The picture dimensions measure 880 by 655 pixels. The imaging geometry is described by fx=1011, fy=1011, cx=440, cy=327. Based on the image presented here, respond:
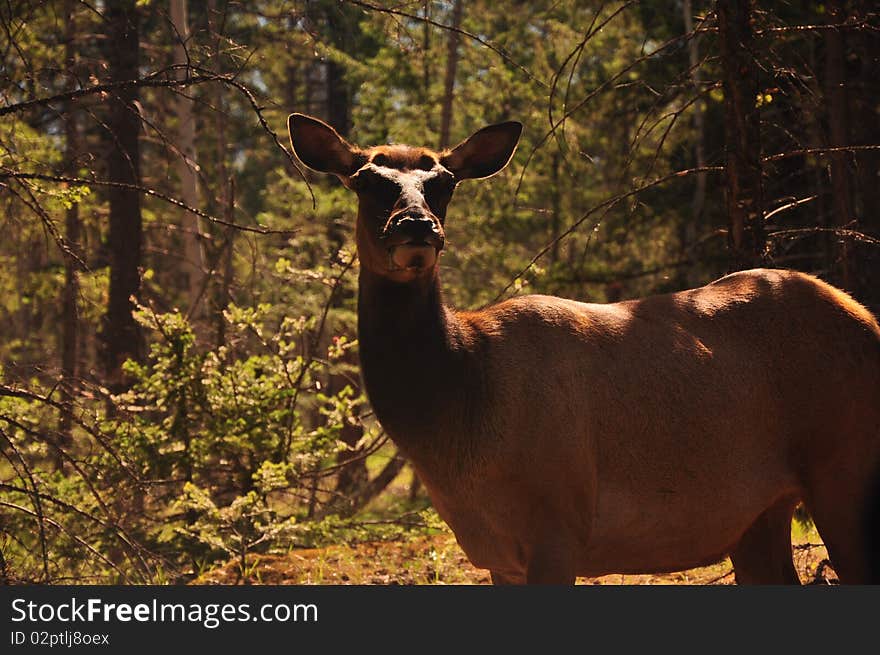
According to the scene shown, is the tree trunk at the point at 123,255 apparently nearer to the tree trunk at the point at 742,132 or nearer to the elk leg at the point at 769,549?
the tree trunk at the point at 742,132

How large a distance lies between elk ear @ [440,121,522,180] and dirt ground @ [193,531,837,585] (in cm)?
398

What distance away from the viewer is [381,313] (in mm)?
5605

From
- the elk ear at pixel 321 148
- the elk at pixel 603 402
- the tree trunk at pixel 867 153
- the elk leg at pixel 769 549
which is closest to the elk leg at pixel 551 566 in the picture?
the elk at pixel 603 402

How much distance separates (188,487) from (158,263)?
2181 centimetres

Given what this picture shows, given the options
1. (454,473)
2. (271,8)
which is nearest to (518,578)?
(454,473)

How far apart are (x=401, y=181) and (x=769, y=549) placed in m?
3.37

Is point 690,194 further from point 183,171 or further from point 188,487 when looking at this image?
point 188,487

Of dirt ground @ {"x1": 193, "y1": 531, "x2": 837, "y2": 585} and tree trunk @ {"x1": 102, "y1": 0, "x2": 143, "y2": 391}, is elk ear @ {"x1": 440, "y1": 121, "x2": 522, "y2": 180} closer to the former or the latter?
dirt ground @ {"x1": 193, "y1": 531, "x2": 837, "y2": 585}

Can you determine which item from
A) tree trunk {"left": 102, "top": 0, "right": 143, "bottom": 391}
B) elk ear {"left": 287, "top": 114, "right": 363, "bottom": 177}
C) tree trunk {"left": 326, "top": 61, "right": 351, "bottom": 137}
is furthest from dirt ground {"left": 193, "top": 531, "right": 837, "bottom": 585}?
tree trunk {"left": 326, "top": 61, "right": 351, "bottom": 137}

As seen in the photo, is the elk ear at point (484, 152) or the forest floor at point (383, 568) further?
the forest floor at point (383, 568)

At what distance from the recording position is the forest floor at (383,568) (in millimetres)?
8812

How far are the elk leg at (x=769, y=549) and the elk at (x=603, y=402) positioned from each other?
0.06ft

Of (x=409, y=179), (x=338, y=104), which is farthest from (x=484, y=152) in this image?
(x=338, y=104)

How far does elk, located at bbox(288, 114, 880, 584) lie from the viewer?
17.7 ft
